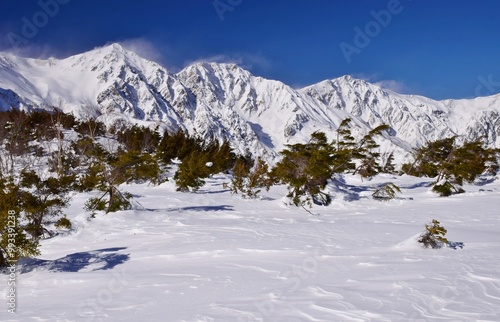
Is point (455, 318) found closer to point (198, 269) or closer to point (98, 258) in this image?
point (198, 269)

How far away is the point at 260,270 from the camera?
7.33m

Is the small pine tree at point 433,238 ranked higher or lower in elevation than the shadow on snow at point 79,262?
higher

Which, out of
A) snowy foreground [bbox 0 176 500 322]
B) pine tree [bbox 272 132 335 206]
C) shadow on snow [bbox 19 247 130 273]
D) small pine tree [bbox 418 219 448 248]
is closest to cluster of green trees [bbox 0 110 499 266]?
A: pine tree [bbox 272 132 335 206]

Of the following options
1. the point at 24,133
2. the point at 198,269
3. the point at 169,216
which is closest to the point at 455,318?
the point at 198,269

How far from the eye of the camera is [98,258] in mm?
8836

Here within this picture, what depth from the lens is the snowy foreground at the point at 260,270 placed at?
485 centimetres

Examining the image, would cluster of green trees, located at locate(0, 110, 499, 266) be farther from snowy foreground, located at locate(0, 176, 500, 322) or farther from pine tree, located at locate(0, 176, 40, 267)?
snowy foreground, located at locate(0, 176, 500, 322)

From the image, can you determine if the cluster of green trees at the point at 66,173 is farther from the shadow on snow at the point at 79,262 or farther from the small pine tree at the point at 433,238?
the small pine tree at the point at 433,238

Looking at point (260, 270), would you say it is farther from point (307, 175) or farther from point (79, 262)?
point (307, 175)

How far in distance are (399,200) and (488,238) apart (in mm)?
10334

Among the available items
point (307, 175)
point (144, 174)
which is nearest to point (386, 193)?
point (307, 175)

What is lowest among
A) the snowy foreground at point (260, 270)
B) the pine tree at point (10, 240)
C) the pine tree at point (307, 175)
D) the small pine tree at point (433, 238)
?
the snowy foreground at point (260, 270)

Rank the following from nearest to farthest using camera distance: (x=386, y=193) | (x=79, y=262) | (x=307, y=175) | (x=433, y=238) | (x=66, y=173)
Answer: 1. (x=79, y=262)
2. (x=433, y=238)
3. (x=307, y=175)
4. (x=386, y=193)
5. (x=66, y=173)

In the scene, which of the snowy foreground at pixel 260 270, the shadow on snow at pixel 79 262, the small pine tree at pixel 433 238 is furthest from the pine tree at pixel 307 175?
the shadow on snow at pixel 79 262
